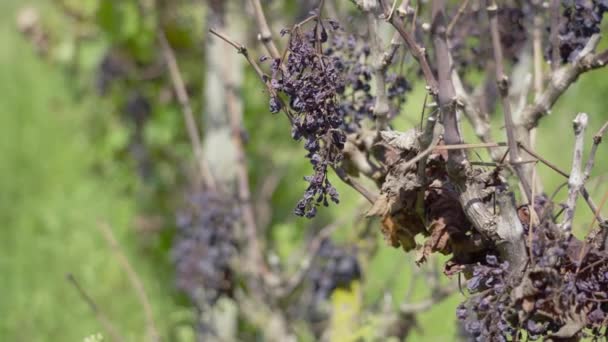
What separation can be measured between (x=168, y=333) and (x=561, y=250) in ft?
11.9

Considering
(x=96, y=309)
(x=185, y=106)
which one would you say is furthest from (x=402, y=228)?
(x=185, y=106)

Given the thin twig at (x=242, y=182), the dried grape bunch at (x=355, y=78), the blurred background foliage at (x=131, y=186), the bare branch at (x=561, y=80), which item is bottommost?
the bare branch at (x=561, y=80)

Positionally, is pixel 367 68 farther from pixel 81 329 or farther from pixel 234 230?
pixel 81 329

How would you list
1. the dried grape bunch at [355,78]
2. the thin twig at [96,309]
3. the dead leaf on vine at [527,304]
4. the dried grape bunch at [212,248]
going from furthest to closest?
the dried grape bunch at [212,248] → the thin twig at [96,309] → the dried grape bunch at [355,78] → the dead leaf on vine at [527,304]

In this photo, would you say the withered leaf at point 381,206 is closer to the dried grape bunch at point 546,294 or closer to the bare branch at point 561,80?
the dried grape bunch at point 546,294

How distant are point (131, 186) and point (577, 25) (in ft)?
13.4

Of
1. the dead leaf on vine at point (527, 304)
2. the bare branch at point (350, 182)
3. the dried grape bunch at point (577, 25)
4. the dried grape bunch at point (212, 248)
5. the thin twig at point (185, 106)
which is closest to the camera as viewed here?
the dead leaf on vine at point (527, 304)

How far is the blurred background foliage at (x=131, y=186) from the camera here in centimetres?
429

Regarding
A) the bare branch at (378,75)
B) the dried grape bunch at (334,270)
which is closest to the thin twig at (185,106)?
the dried grape bunch at (334,270)

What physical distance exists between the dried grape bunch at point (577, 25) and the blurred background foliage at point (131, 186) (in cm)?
195

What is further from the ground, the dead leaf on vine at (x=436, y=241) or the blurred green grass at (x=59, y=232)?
the blurred green grass at (x=59, y=232)

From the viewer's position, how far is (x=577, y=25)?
1.49m

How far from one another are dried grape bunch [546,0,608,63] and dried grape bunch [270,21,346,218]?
0.57 m

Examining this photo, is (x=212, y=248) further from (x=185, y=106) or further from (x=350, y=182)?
(x=350, y=182)
